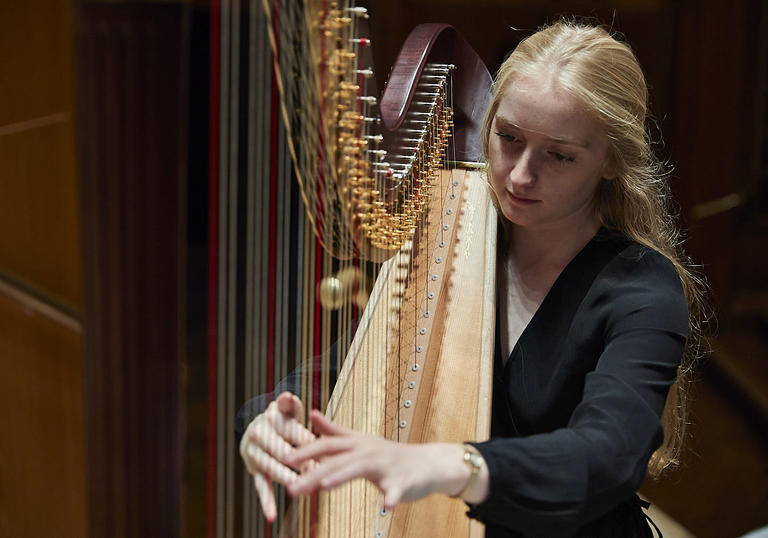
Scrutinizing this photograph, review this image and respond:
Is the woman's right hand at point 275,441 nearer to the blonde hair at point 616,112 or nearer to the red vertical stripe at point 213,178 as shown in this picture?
the red vertical stripe at point 213,178

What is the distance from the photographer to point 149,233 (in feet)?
2.02

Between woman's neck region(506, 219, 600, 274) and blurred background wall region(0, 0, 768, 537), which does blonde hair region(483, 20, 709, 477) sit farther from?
blurred background wall region(0, 0, 768, 537)

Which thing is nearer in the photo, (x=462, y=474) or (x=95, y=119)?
(x=95, y=119)

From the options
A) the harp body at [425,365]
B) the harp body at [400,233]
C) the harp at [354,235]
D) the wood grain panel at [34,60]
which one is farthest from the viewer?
the harp body at [425,365]

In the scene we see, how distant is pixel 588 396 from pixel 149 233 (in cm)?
61

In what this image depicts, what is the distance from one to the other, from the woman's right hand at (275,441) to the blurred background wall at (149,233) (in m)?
0.16

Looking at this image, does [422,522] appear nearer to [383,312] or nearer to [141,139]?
Result: [383,312]

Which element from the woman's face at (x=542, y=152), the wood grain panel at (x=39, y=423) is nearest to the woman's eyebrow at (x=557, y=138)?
the woman's face at (x=542, y=152)

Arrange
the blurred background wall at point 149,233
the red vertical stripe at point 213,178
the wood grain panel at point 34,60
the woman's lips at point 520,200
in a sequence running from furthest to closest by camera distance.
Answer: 1. the woman's lips at point 520,200
2. the wood grain panel at point 34,60
3. the red vertical stripe at point 213,178
4. the blurred background wall at point 149,233

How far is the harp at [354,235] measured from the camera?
833mm

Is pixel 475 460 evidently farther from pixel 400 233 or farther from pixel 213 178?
pixel 400 233

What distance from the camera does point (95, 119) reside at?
23.0 inches

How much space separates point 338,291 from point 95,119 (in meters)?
0.63

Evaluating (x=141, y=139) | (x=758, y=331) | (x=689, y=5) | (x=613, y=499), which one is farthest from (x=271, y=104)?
(x=758, y=331)
